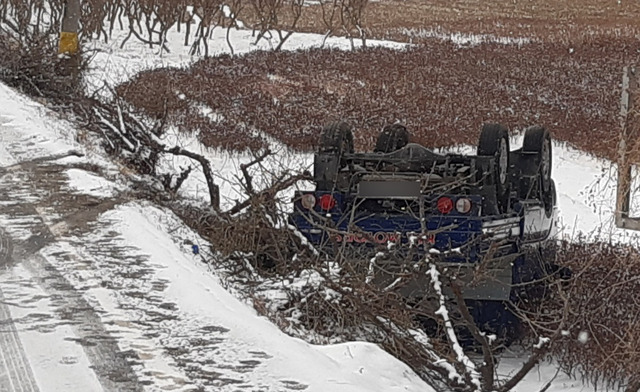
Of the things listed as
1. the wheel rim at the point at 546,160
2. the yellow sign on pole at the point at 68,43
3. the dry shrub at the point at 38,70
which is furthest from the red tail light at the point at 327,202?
the yellow sign on pole at the point at 68,43

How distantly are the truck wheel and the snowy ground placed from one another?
138 cm

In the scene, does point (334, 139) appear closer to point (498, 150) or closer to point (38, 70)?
point (498, 150)

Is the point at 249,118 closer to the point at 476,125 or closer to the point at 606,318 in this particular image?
the point at 476,125

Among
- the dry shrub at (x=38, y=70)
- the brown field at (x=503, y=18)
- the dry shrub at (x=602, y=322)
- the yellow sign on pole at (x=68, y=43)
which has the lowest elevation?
the dry shrub at (x=602, y=322)

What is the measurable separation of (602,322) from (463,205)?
1.80m

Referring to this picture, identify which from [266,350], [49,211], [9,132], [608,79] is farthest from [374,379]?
[608,79]

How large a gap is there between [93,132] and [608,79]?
17.6 meters

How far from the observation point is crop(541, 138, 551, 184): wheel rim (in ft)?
32.3

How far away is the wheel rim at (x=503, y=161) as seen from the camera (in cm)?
895

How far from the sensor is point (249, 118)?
833 inches

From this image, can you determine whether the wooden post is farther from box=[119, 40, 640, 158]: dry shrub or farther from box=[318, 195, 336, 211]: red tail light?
box=[318, 195, 336, 211]: red tail light

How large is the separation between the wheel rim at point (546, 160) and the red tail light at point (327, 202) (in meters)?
2.57

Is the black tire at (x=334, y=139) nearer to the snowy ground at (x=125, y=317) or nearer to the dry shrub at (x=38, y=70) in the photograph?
the snowy ground at (x=125, y=317)

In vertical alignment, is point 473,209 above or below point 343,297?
above
